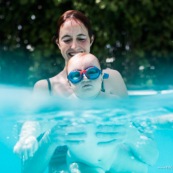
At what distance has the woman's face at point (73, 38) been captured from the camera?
3.05 m

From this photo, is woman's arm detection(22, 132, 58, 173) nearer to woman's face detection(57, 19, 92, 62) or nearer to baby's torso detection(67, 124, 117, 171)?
baby's torso detection(67, 124, 117, 171)

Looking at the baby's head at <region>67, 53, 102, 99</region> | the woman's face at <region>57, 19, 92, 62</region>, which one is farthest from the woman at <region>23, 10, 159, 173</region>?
the baby's head at <region>67, 53, 102, 99</region>

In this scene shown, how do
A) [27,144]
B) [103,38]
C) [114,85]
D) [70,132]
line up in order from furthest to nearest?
[103,38]
[114,85]
[70,132]
[27,144]

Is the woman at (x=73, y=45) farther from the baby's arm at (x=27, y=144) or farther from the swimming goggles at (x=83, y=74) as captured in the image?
the baby's arm at (x=27, y=144)

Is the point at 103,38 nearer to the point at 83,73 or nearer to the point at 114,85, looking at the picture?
the point at 114,85

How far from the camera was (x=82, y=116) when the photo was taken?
289cm

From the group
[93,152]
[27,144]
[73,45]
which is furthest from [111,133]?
[73,45]

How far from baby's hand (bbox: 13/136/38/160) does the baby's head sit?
0.36 meters

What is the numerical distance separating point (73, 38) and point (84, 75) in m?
0.39

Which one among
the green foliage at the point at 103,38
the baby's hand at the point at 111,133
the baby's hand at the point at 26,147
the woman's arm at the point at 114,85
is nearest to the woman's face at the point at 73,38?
the woman's arm at the point at 114,85

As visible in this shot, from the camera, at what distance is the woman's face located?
3053 mm

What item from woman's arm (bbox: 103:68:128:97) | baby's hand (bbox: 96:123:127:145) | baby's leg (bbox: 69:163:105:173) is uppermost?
woman's arm (bbox: 103:68:128:97)

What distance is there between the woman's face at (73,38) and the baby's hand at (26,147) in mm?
612

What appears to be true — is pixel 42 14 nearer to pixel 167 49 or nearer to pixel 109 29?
pixel 109 29
